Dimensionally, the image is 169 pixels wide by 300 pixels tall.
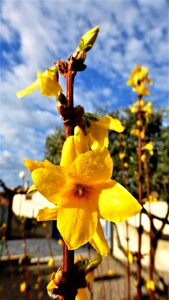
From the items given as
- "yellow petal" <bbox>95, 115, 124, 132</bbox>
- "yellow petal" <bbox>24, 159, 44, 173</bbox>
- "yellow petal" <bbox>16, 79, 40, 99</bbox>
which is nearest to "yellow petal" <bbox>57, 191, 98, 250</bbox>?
"yellow petal" <bbox>24, 159, 44, 173</bbox>

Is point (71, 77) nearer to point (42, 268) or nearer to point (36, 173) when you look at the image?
point (36, 173)

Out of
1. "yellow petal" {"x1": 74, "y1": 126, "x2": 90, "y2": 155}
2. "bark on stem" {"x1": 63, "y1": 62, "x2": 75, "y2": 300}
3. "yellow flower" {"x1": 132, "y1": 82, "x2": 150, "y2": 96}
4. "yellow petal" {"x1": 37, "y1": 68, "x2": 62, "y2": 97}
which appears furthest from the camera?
"yellow flower" {"x1": 132, "y1": 82, "x2": 150, "y2": 96}

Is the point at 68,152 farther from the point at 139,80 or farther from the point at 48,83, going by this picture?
the point at 139,80

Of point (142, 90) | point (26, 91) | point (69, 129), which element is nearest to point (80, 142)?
point (69, 129)

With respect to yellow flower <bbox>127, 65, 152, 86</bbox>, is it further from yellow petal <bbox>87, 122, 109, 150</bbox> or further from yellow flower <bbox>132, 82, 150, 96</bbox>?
yellow petal <bbox>87, 122, 109, 150</bbox>

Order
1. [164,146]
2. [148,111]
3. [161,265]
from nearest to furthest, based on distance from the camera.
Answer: [148,111]
[161,265]
[164,146]

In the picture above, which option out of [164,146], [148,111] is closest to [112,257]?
[148,111]

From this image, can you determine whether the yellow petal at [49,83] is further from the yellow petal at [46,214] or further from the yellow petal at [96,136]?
the yellow petal at [46,214]
